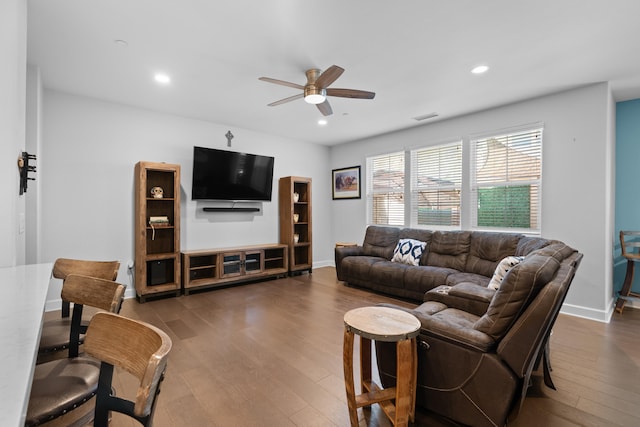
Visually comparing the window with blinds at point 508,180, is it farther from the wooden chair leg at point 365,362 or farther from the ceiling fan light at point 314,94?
the wooden chair leg at point 365,362

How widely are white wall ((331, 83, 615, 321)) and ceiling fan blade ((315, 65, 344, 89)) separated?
2.85 meters

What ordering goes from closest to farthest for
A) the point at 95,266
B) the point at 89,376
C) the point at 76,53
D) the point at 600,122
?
the point at 89,376 < the point at 95,266 < the point at 76,53 < the point at 600,122

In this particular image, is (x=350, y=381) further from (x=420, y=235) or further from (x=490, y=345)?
(x=420, y=235)

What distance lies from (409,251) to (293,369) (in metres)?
2.78

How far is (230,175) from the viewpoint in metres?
5.02

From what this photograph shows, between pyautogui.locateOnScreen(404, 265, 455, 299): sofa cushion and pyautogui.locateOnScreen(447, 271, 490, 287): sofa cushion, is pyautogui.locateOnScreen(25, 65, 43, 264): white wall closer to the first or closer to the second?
pyautogui.locateOnScreen(404, 265, 455, 299): sofa cushion

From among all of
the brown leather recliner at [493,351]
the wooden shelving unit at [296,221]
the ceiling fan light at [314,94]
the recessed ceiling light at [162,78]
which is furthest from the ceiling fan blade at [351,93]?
the wooden shelving unit at [296,221]

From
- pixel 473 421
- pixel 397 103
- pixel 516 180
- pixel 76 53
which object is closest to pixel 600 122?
pixel 516 180

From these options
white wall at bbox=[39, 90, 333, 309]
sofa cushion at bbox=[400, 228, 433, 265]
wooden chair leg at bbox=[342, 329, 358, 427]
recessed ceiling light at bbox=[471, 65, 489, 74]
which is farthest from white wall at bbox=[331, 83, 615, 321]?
white wall at bbox=[39, 90, 333, 309]

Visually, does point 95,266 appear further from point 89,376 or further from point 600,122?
point 600,122

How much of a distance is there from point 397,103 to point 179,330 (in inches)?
150

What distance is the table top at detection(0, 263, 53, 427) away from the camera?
513 mm

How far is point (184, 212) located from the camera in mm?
4785

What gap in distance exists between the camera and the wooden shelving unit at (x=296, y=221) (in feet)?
18.5
